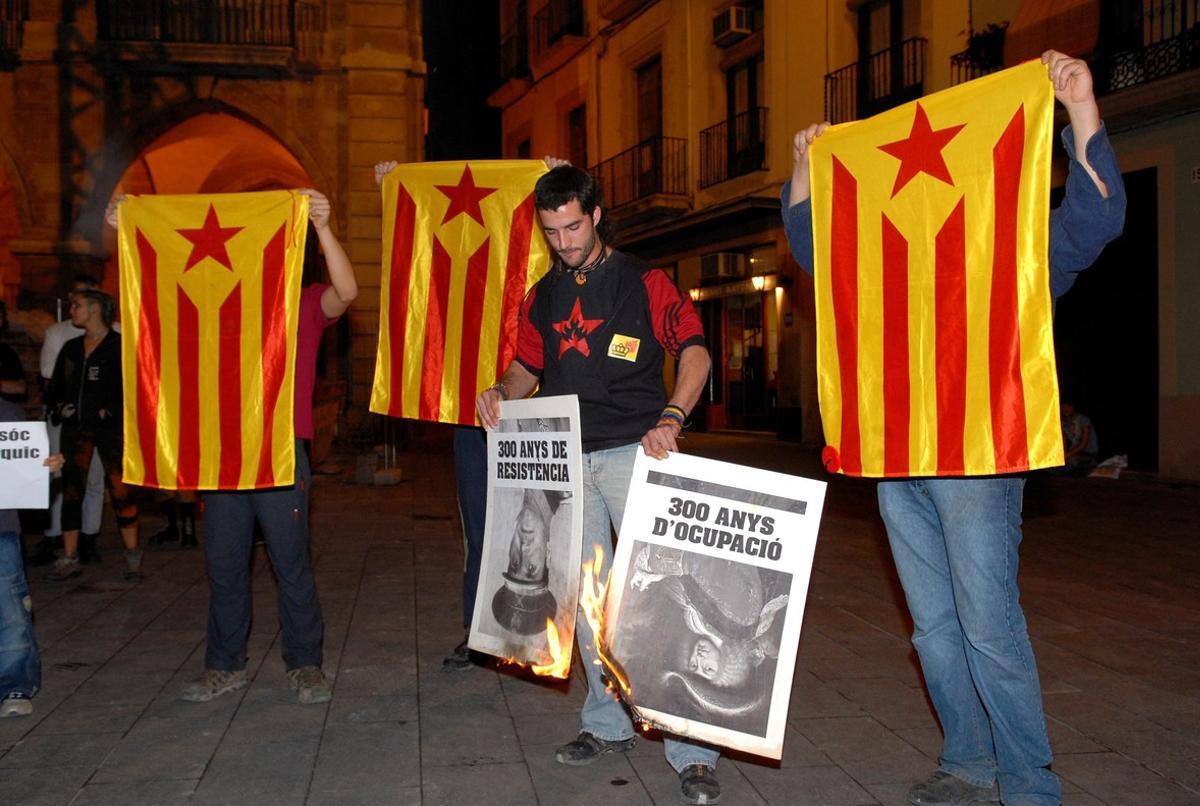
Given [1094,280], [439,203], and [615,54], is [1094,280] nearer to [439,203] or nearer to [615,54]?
[439,203]

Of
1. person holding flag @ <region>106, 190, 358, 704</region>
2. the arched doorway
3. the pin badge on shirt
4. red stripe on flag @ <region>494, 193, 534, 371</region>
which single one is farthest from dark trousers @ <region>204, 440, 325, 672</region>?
the arched doorway

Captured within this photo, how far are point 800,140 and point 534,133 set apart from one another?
2839 centimetres

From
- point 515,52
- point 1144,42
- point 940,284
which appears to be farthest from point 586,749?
point 515,52

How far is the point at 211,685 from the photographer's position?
15.0 ft

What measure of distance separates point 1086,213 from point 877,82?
636 inches

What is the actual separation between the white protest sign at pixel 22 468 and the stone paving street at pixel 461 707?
2.92 ft

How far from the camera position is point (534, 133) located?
102ft

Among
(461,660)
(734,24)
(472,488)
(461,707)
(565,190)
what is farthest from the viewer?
(734,24)

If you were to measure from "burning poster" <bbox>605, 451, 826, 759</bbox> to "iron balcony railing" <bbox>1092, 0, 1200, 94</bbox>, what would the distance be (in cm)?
1211

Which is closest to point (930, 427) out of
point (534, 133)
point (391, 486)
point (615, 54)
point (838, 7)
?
point (391, 486)

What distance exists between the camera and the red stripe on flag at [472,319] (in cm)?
527

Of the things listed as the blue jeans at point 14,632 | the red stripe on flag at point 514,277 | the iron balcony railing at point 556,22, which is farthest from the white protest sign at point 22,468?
the iron balcony railing at point 556,22

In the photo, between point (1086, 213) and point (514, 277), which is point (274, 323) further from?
point (1086, 213)

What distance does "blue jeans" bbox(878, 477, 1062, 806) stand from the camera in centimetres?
320
